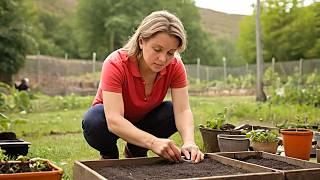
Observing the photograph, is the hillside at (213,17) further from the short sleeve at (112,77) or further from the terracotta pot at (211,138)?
the short sleeve at (112,77)

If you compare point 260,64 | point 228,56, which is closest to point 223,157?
point 260,64

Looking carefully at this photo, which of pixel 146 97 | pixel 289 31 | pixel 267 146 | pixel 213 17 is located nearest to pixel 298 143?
pixel 267 146

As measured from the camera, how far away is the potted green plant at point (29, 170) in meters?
1.42

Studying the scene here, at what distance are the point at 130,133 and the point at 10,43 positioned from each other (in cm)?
1648

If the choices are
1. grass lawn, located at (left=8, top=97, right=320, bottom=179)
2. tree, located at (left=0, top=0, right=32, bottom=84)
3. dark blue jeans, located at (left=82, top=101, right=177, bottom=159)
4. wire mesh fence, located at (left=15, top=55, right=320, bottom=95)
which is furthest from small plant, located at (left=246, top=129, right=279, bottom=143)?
tree, located at (left=0, top=0, right=32, bottom=84)

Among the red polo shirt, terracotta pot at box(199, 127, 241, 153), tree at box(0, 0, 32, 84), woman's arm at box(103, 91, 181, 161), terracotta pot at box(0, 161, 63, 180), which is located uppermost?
tree at box(0, 0, 32, 84)

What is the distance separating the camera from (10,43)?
17.2 m

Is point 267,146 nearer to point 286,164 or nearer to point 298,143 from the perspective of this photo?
point 298,143

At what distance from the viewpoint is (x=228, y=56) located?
1677 inches

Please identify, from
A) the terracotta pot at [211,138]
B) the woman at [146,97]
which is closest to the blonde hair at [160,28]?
the woman at [146,97]

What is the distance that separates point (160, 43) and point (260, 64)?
7.59m

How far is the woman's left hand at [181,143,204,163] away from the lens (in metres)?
1.92

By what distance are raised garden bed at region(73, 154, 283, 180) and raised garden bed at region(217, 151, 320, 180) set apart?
8 centimetres

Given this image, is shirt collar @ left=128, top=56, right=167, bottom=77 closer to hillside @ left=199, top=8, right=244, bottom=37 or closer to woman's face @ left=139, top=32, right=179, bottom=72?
Answer: woman's face @ left=139, top=32, right=179, bottom=72
